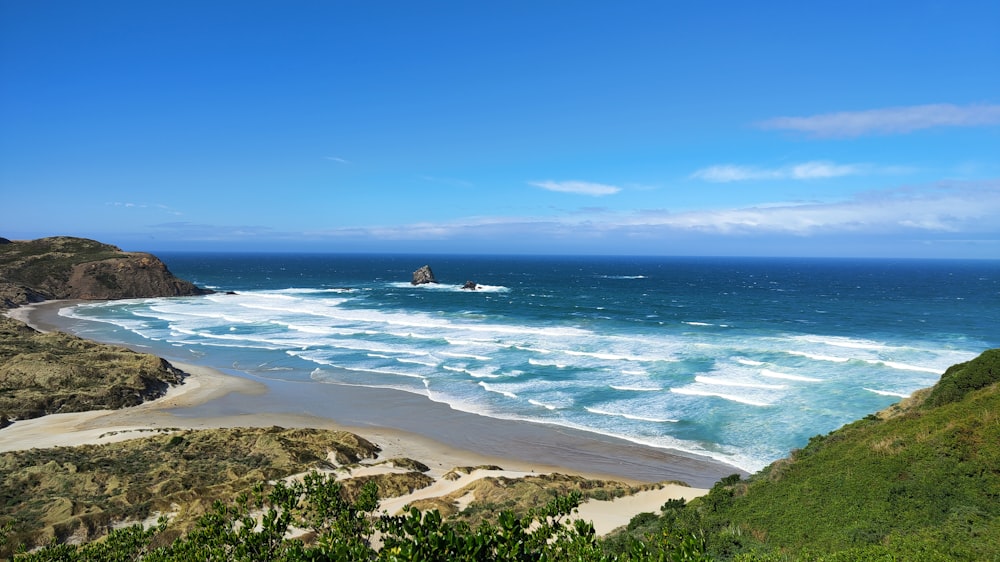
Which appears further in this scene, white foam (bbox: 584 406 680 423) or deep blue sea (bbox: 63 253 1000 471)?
deep blue sea (bbox: 63 253 1000 471)

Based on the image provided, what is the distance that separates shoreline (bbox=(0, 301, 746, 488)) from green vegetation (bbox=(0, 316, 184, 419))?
4.51 ft

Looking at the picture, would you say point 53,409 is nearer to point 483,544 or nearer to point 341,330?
point 341,330

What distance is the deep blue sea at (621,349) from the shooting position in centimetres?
3653

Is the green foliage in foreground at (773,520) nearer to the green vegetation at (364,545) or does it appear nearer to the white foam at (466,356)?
the green vegetation at (364,545)

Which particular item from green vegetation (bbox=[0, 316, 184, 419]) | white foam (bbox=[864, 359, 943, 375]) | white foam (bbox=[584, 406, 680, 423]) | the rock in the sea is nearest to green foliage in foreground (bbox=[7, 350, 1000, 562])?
white foam (bbox=[584, 406, 680, 423])

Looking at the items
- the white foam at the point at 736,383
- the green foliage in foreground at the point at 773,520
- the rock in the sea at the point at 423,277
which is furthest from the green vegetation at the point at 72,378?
the rock in the sea at the point at 423,277

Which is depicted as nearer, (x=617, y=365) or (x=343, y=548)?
(x=343, y=548)

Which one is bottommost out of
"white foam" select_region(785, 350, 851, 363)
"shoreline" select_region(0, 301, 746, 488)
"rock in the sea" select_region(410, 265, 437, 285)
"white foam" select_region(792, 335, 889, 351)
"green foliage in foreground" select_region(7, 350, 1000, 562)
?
"shoreline" select_region(0, 301, 746, 488)

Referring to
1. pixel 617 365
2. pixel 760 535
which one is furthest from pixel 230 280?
pixel 760 535

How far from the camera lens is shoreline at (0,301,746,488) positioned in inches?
1151

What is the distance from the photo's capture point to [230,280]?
153 m

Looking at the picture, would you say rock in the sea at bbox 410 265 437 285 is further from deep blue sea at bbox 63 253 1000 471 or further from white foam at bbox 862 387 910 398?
white foam at bbox 862 387 910 398

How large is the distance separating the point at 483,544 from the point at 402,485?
17482mm

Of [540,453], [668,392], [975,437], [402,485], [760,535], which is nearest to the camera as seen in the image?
[760,535]
